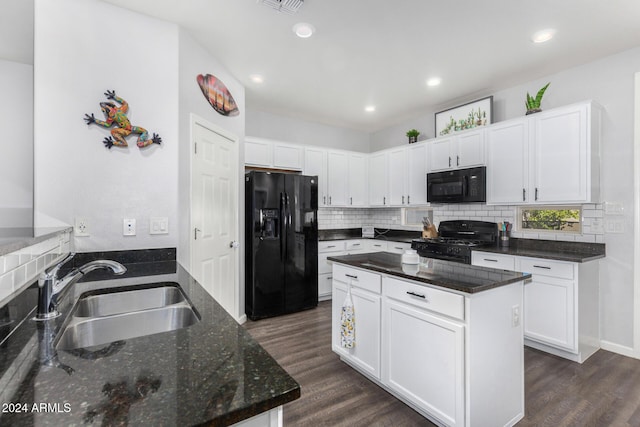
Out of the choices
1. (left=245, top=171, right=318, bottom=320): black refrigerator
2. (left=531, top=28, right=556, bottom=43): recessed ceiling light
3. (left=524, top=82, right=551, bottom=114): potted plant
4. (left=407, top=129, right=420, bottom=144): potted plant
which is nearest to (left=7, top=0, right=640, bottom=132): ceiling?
(left=531, top=28, right=556, bottom=43): recessed ceiling light

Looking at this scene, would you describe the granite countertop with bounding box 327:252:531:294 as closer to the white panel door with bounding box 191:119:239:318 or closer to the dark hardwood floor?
the dark hardwood floor

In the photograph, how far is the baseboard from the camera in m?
2.71

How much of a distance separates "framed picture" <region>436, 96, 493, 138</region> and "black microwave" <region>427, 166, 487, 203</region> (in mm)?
628

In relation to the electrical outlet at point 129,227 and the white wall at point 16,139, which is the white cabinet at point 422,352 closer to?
the electrical outlet at point 129,227

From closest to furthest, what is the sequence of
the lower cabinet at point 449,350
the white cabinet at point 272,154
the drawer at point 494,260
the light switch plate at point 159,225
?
1. the lower cabinet at point 449,350
2. the light switch plate at point 159,225
3. the drawer at point 494,260
4. the white cabinet at point 272,154

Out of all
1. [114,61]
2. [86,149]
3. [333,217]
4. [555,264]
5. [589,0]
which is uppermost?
[589,0]

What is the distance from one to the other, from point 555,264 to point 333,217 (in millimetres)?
3083

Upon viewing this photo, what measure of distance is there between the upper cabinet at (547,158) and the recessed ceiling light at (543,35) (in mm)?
714

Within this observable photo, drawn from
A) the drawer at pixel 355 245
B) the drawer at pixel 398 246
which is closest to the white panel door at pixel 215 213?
the drawer at pixel 355 245

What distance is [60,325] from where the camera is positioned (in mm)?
1010

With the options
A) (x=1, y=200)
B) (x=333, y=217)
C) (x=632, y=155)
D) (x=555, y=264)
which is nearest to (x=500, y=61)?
(x=632, y=155)

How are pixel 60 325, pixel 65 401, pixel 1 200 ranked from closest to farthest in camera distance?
pixel 65 401, pixel 60 325, pixel 1 200

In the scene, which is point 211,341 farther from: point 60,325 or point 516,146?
point 516,146

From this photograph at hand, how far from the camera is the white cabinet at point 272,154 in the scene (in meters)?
3.97
